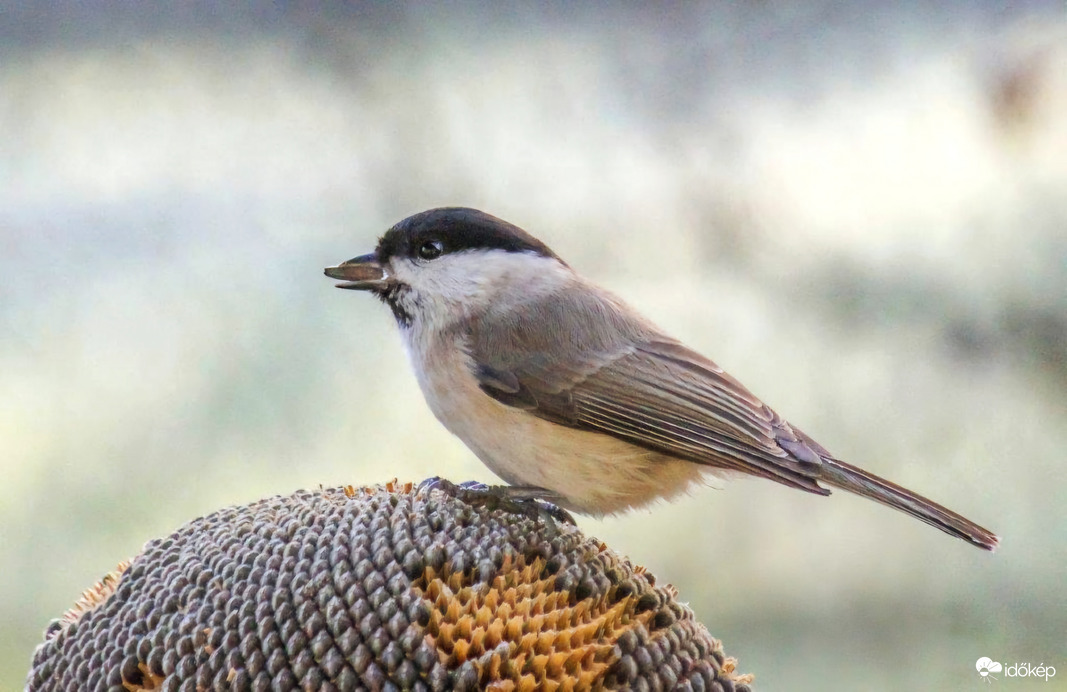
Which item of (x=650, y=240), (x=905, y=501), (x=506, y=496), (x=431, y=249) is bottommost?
(x=506, y=496)

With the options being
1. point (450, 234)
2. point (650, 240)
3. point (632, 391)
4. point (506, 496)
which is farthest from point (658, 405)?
point (650, 240)

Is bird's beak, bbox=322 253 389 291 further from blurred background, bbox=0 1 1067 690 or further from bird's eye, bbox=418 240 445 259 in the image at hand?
blurred background, bbox=0 1 1067 690

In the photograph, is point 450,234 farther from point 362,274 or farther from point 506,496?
point 506,496

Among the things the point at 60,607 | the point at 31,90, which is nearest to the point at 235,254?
the point at 31,90

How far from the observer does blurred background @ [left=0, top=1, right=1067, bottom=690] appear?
6.25ft

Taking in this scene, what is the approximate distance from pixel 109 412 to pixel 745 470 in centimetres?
138

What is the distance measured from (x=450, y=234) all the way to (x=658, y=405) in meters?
0.31

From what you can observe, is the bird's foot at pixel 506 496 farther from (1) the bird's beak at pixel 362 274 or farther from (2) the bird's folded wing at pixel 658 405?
Answer: (1) the bird's beak at pixel 362 274

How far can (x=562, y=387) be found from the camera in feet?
3.58

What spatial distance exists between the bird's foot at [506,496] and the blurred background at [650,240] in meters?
0.83

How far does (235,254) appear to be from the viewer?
1.94 meters

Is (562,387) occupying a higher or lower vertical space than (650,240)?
lower

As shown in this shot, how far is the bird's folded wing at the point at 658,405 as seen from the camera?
1031 millimetres

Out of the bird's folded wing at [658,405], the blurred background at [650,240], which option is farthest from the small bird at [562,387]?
the blurred background at [650,240]
